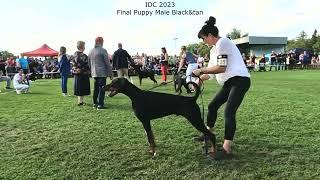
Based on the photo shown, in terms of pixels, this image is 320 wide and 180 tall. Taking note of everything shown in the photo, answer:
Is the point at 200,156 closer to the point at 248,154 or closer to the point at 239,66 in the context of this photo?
the point at 248,154

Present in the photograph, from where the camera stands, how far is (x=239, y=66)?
578cm

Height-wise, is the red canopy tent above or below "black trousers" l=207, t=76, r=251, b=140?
above

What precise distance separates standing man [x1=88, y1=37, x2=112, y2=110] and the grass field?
1.83 ft

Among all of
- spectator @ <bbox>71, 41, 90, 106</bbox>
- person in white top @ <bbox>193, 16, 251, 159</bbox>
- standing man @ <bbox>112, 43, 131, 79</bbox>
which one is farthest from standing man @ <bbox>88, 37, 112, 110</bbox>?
standing man @ <bbox>112, 43, 131, 79</bbox>

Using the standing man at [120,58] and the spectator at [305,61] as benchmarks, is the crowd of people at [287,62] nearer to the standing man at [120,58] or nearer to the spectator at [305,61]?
the spectator at [305,61]

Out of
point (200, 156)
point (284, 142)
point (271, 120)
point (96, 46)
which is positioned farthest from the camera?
point (96, 46)

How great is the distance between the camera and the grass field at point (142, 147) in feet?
17.4

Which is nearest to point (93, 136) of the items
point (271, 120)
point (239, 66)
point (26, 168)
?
point (26, 168)

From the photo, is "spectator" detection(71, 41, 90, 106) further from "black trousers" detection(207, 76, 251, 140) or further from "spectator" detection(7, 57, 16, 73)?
"spectator" detection(7, 57, 16, 73)

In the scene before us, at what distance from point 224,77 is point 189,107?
68cm

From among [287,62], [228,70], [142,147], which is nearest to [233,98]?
[228,70]

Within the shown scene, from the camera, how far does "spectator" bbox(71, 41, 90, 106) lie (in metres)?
11.0

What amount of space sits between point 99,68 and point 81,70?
2.33 feet

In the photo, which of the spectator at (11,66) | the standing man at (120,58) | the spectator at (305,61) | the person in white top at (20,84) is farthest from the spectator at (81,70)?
the spectator at (305,61)
